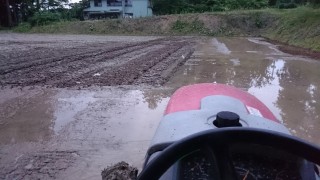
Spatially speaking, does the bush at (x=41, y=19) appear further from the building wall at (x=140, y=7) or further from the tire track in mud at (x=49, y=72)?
the tire track in mud at (x=49, y=72)

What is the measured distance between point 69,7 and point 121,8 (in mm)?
7553

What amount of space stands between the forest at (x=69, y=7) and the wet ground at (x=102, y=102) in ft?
91.2

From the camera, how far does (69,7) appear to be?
50.1 m

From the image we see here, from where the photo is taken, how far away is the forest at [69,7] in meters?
39.9

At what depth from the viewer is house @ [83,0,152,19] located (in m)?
48.1

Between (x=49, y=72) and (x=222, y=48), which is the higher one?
(x=49, y=72)

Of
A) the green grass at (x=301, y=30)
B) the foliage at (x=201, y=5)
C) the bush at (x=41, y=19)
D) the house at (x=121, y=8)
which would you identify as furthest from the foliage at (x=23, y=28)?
the green grass at (x=301, y=30)

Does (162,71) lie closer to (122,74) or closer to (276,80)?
(122,74)

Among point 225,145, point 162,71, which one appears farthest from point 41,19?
point 225,145

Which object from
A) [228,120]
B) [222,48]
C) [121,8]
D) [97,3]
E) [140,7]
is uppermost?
[97,3]

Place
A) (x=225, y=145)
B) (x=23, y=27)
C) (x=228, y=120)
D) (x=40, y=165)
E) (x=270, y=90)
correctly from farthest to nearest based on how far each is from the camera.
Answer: (x=23, y=27) < (x=270, y=90) < (x=40, y=165) < (x=228, y=120) < (x=225, y=145)

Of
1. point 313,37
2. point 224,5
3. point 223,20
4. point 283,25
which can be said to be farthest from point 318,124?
point 224,5

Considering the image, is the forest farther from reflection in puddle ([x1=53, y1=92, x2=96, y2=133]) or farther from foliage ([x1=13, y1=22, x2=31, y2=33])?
reflection in puddle ([x1=53, y1=92, x2=96, y2=133])

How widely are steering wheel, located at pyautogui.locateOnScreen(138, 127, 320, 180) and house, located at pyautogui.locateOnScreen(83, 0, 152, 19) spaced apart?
4794 centimetres
